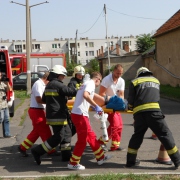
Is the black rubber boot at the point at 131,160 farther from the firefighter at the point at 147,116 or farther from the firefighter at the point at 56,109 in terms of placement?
the firefighter at the point at 56,109

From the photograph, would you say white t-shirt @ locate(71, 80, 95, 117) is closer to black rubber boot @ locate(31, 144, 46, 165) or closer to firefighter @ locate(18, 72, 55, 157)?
black rubber boot @ locate(31, 144, 46, 165)

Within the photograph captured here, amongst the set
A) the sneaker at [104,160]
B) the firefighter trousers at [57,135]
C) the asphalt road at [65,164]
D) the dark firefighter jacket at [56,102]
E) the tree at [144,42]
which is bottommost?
the asphalt road at [65,164]

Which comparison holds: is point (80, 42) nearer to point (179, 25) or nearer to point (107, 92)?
point (179, 25)

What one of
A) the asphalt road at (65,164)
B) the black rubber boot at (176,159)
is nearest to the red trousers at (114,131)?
the asphalt road at (65,164)

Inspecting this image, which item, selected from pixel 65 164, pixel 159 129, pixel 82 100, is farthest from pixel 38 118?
pixel 159 129

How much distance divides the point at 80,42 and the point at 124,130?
116m

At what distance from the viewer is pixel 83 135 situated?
7496 mm

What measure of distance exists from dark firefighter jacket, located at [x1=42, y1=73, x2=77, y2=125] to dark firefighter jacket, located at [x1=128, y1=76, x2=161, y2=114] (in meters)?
1.04

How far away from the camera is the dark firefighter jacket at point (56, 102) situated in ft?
25.3

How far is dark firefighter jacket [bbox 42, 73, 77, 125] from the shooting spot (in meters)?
7.72

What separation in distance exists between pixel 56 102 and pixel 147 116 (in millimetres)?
1612

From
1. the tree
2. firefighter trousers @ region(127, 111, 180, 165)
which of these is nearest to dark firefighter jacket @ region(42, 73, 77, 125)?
firefighter trousers @ region(127, 111, 180, 165)

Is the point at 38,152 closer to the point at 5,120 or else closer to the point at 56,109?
the point at 56,109

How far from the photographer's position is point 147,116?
24.2 ft
